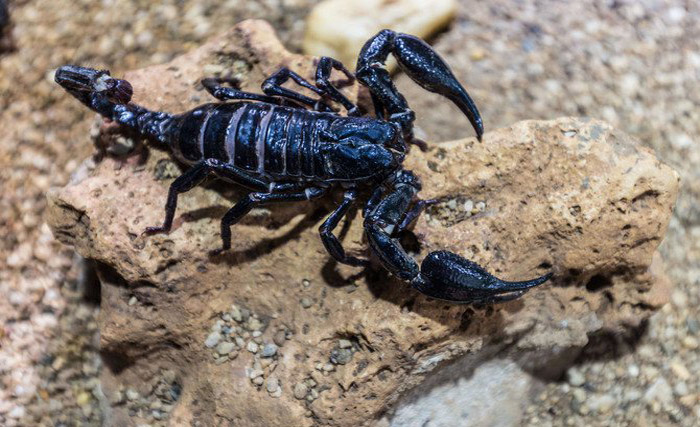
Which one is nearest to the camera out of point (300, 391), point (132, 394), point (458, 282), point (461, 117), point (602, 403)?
point (458, 282)

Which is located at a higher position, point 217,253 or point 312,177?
point 312,177

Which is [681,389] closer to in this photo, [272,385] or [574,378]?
[574,378]

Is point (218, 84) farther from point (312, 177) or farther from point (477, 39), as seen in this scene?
point (477, 39)

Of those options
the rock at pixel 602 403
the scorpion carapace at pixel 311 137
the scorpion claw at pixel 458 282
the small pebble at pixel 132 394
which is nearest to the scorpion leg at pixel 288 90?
the scorpion carapace at pixel 311 137

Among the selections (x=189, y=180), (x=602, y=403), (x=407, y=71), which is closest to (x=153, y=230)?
(x=189, y=180)

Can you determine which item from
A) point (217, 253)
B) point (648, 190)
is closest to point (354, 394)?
point (217, 253)

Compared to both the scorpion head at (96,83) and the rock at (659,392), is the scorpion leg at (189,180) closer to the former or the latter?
the scorpion head at (96,83)
